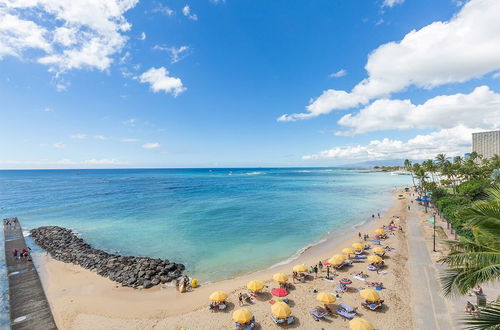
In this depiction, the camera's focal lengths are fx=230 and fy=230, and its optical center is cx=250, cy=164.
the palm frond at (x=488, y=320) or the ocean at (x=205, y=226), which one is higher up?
the palm frond at (x=488, y=320)

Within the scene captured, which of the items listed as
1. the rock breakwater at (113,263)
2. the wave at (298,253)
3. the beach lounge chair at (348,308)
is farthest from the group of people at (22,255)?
the beach lounge chair at (348,308)

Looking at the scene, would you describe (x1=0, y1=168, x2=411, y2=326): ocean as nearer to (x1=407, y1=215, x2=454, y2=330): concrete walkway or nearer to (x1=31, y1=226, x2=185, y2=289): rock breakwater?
(x1=31, y1=226, x2=185, y2=289): rock breakwater

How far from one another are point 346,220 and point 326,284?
25664mm

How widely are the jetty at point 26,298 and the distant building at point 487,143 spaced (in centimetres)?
18694

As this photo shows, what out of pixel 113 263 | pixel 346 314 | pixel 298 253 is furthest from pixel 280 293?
pixel 113 263

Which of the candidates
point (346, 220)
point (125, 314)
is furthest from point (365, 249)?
point (125, 314)

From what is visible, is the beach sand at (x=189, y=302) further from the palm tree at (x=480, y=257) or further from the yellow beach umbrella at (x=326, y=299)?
the palm tree at (x=480, y=257)

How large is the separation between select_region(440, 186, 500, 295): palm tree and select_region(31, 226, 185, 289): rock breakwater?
22.8m

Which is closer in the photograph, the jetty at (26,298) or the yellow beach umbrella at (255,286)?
the jetty at (26,298)

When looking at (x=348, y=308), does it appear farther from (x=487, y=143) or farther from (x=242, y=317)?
(x=487, y=143)

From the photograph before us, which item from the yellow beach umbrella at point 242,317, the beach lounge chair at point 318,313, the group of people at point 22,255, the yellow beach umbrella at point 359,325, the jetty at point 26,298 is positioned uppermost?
→ the yellow beach umbrella at point 359,325

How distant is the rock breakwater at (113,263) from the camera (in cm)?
2292

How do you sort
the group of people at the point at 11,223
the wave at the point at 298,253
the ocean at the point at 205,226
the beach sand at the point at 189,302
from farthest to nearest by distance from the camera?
the group of people at the point at 11,223
the ocean at the point at 205,226
the wave at the point at 298,253
the beach sand at the point at 189,302

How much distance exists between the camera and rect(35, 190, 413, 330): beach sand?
16250 mm
